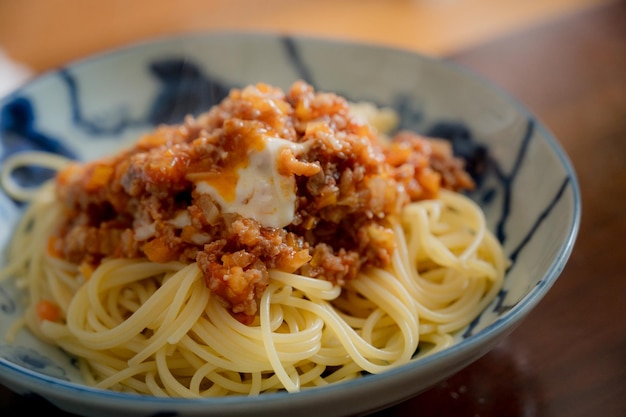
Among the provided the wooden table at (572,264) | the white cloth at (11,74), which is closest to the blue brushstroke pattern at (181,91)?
the white cloth at (11,74)

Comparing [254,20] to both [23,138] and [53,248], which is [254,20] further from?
[53,248]

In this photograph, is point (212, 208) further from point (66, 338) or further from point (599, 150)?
point (599, 150)

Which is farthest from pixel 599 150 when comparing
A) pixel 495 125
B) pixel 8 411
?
pixel 8 411

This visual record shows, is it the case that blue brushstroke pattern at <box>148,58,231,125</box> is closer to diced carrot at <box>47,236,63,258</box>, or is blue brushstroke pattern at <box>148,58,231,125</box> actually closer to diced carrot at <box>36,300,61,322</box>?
diced carrot at <box>47,236,63,258</box>

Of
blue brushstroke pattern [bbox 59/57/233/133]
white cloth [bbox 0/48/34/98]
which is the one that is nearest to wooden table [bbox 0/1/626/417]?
blue brushstroke pattern [bbox 59/57/233/133]

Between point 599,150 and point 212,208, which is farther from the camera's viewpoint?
point 599,150
